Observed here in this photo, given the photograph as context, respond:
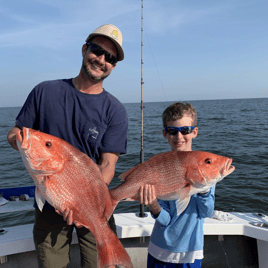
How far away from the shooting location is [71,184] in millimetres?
1846

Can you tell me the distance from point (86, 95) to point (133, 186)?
1036 millimetres

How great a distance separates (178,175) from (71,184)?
848 millimetres

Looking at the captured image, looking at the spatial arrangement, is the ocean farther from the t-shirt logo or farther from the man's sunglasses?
the man's sunglasses

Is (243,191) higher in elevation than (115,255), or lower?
lower

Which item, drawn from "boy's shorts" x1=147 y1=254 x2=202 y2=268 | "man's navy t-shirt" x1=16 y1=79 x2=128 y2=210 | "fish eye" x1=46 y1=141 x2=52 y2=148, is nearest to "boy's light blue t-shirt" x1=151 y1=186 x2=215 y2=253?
"boy's shorts" x1=147 y1=254 x2=202 y2=268

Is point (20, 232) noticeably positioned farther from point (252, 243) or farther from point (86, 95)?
point (252, 243)

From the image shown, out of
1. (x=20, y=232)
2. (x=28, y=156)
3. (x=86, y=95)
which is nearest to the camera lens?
(x=28, y=156)

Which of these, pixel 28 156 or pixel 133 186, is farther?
pixel 133 186

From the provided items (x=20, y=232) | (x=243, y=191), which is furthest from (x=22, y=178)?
(x=243, y=191)

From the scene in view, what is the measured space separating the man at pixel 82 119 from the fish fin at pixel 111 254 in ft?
1.57

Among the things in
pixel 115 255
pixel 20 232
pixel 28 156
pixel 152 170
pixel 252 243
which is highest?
pixel 28 156

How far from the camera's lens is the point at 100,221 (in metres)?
1.96

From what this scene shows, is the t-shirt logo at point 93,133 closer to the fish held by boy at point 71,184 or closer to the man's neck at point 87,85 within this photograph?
the man's neck at point 87,85

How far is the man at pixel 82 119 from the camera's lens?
237 centimetres
